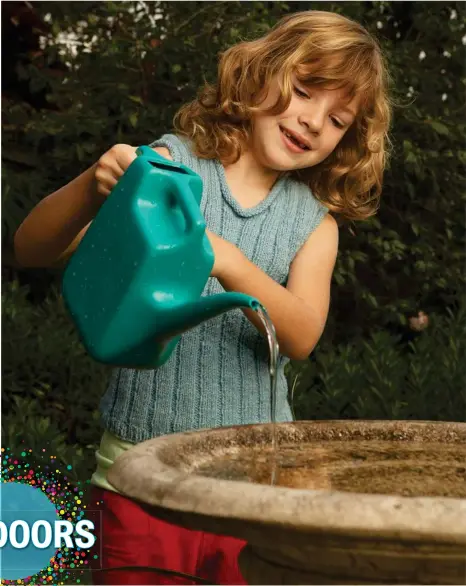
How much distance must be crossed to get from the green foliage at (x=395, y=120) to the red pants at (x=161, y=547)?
6.37 ft

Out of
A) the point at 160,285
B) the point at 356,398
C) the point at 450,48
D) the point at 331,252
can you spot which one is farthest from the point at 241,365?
the point at 450,48

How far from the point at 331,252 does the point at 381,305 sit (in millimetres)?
1837

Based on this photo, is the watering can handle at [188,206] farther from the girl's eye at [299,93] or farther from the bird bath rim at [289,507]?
the girl's eye at [299,93]

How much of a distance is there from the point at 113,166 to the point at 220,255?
9.3 inches

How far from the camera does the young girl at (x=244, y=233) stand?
192 centimetres

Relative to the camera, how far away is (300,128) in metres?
2.03

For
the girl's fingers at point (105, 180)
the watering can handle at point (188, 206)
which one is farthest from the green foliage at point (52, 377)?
the watering can handle at point (188, 206)

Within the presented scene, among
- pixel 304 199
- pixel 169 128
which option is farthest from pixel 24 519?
pixel 169 128

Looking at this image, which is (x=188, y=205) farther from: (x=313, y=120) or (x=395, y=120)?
(x=395, y=120)

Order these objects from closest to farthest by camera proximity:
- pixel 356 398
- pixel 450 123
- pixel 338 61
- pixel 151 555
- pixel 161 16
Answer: pixel 151 555 → pixel 338 61 → pixel 356 398 → pixel 450 123 → pixel 161 16

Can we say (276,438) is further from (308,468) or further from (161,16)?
(161,16)

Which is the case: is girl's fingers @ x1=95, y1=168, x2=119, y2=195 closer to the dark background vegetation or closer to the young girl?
the young girl

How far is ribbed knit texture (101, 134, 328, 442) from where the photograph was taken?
1992 mm

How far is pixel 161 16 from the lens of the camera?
4016mm
